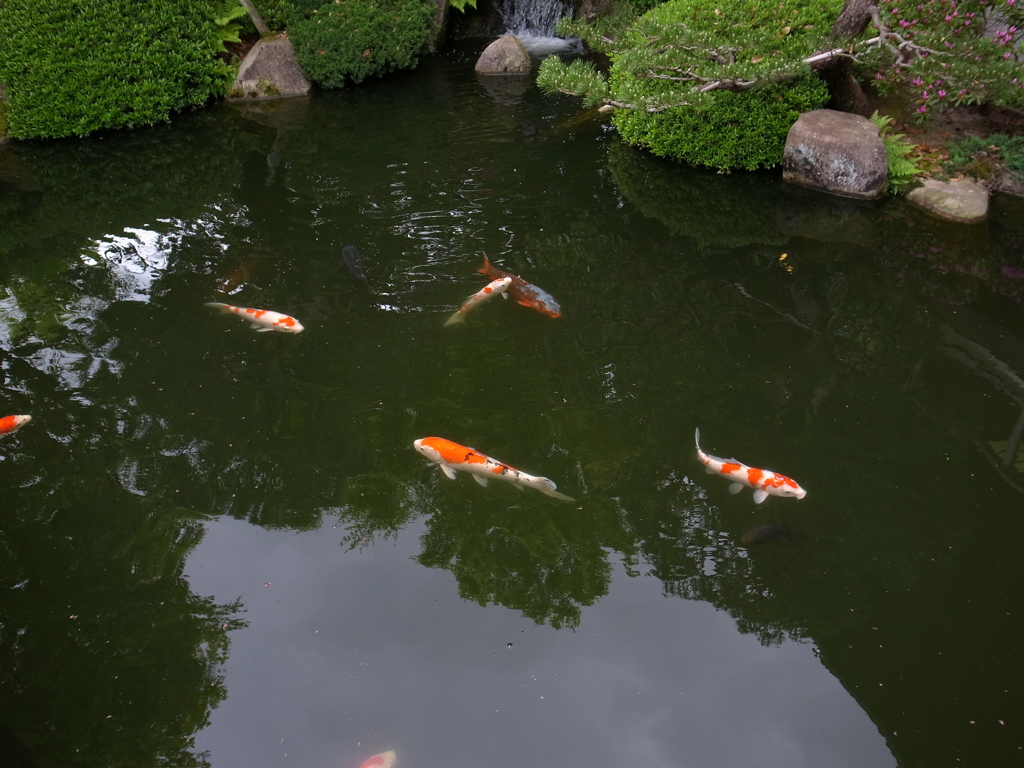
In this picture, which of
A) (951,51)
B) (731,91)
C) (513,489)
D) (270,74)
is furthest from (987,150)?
(270,74)

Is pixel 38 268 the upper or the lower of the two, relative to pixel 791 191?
lower

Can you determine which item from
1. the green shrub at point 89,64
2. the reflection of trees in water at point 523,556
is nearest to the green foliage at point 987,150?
the reflection of trees in water at point 523,556

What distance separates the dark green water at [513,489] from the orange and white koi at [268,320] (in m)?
0.10

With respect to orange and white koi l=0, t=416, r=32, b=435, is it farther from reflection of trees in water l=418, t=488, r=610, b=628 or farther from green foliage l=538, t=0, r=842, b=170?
green foliage l=538, t=0, r=842, b=170

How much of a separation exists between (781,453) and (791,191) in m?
4.65

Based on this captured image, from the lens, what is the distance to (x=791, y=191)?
340 inches

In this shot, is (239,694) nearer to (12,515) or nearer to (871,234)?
(12,515)

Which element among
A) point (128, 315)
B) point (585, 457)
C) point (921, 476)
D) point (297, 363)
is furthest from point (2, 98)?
point (921, 476)

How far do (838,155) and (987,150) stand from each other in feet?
5.95

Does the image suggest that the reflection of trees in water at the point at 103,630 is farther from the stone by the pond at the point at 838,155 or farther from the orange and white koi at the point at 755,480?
the stone by the pond at the point at 838,155

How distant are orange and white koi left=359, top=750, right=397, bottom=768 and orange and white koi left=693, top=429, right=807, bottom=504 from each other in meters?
2.58

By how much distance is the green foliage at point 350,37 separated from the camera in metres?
12.2

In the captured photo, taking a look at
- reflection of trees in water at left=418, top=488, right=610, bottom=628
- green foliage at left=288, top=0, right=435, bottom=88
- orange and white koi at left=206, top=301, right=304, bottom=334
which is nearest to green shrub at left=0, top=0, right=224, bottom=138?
green foliage at left=288, top=0, right=435, bottom=88

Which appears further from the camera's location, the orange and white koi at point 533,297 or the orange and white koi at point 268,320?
the orange and white koi at point 533,297
